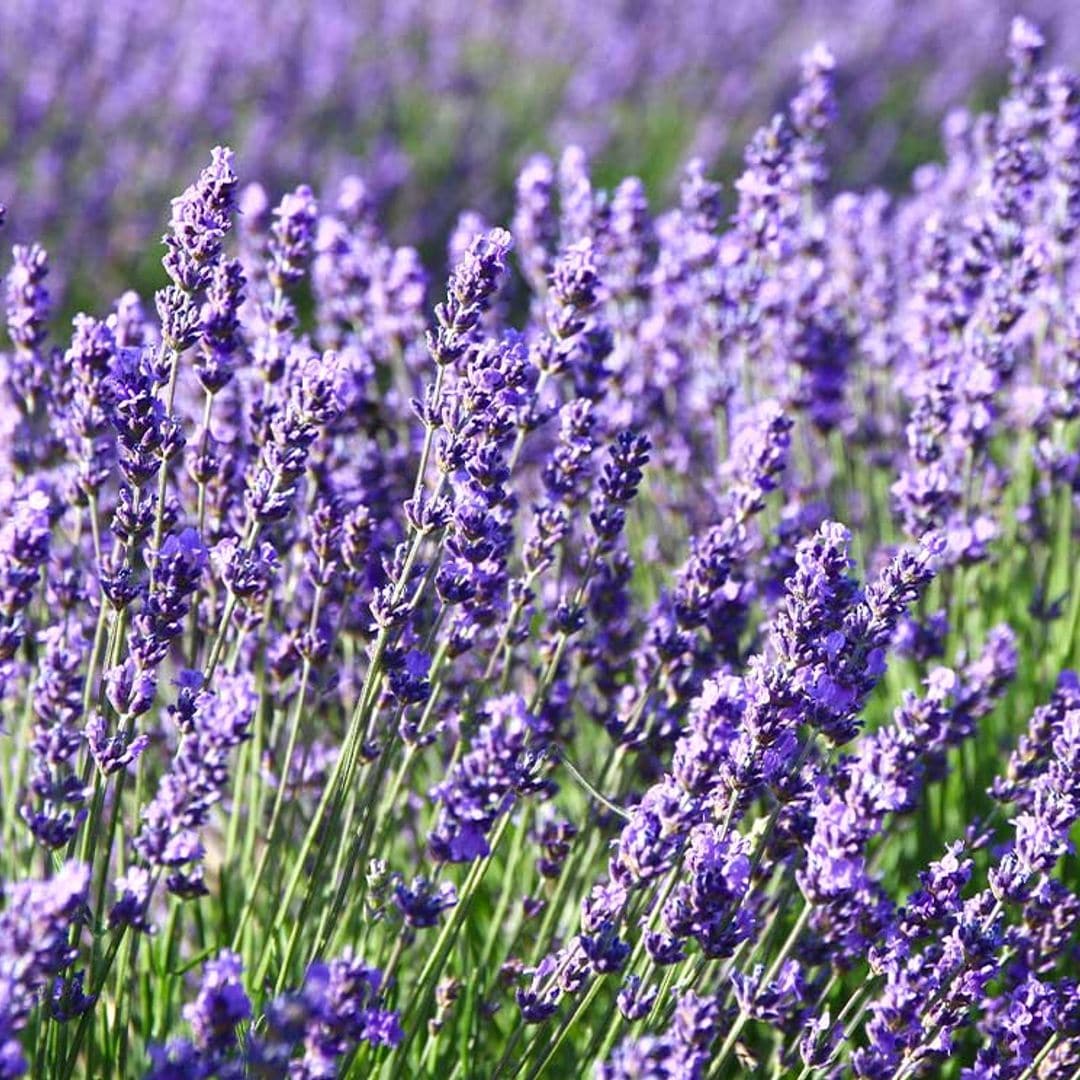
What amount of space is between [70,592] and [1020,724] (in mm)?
2092

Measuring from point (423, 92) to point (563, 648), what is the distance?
830 cm

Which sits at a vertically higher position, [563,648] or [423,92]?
[423,92]

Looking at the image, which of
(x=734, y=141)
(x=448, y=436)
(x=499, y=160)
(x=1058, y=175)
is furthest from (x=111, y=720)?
(x=734, y=141)

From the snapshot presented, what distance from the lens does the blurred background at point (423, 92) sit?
7.93 m

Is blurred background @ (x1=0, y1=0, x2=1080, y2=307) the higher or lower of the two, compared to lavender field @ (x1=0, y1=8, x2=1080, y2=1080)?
higher

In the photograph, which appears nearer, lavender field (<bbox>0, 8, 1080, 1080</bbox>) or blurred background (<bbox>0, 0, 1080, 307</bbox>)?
lavender field (<bbox>0, 8, 1080, 1080</bbox>)

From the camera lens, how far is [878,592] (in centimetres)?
214

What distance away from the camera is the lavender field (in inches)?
84.0

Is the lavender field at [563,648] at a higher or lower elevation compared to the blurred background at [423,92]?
A: lower

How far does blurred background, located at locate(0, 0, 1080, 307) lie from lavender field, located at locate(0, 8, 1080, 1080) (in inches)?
146

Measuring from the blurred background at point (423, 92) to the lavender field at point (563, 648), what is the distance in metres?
3.70

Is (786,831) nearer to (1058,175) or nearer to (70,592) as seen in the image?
(70,592)

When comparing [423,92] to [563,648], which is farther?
[423,92]

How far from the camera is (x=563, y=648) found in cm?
263
